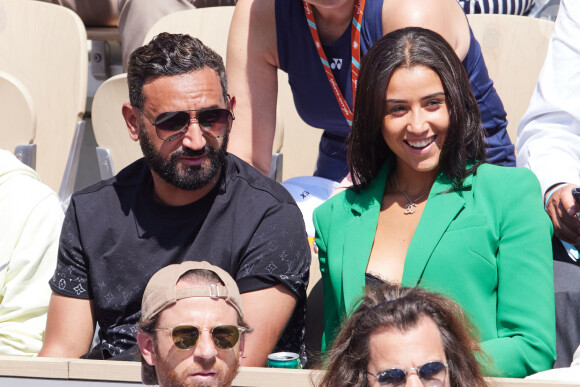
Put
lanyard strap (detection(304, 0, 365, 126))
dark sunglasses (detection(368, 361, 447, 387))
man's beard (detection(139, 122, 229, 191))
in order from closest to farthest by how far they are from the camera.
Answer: dark sunglasses (detection(368, 361, 447, 387)) < man's beard (detection(139, 122, 229, 191)) < lanyard strap (detection(304, 0, 365, 126))

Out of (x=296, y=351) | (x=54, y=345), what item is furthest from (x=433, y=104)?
(x=54, y=345)

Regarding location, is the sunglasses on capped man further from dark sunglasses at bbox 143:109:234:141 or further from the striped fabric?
the striped fabric

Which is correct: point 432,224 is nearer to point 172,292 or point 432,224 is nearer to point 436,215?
point 436,215

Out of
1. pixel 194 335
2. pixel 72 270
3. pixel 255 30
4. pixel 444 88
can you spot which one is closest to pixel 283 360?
pixel 194 335

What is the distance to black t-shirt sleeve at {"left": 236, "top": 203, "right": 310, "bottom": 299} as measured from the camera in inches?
80.0

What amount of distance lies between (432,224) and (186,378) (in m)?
0.68

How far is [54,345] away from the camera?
7.02ft

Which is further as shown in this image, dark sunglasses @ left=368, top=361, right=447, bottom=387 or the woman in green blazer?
the woman in green blazer

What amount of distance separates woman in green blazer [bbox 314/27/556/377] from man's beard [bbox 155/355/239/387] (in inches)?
12.8

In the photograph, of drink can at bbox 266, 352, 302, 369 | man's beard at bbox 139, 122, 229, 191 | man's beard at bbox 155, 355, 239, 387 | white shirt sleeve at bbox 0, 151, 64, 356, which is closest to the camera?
man's beard at bbox 155, 355, 239, 387

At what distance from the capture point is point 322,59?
2.44 m

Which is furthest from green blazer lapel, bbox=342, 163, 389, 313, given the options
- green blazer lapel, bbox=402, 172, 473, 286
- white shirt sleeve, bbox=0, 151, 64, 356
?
white shirt sleeve, bbox=0, 151, 64, 356

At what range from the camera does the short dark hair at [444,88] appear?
2.06 meters

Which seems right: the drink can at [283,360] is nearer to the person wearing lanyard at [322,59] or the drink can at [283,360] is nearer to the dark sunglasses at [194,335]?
the dark sunglasses at [194,335]
